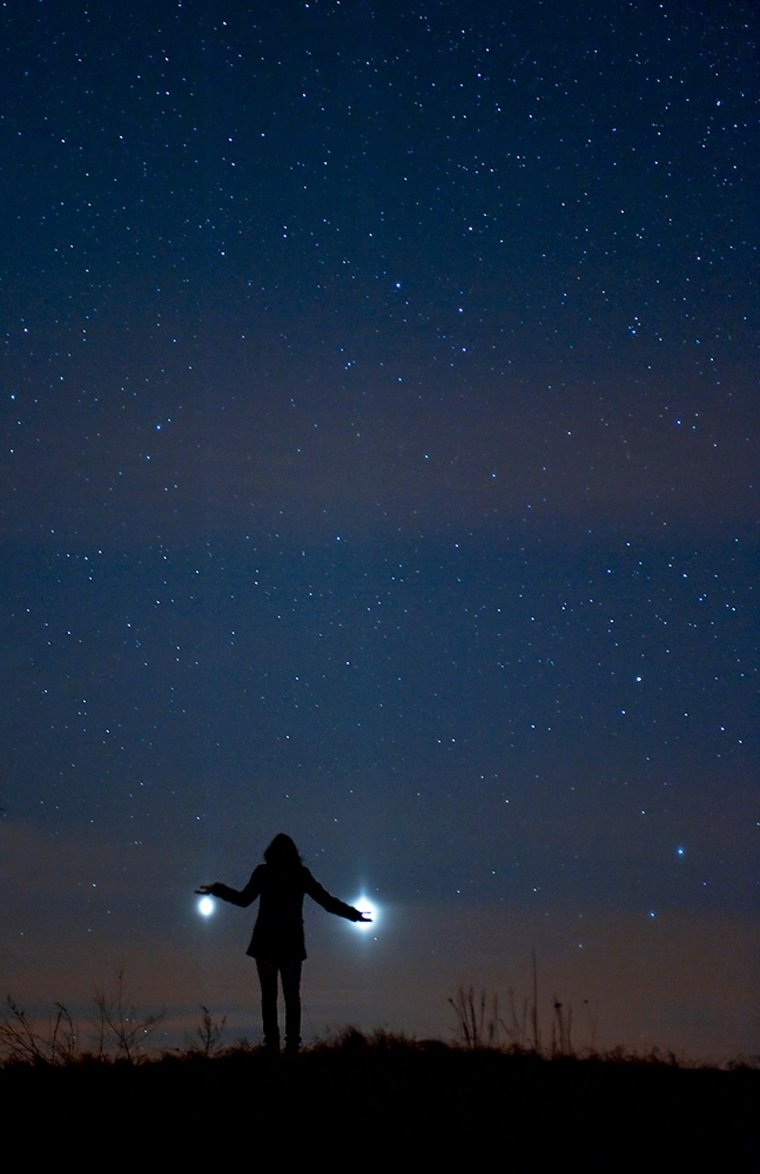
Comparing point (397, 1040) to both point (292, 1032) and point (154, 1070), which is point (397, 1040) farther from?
point (154, 1070)

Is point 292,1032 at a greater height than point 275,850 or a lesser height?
lesser

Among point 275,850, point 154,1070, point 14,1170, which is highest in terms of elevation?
point 275,850

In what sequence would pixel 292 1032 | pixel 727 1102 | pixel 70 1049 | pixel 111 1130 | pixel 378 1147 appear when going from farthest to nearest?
→ pixel 292 1032 → pixel 70 1049 → pixel 727 1102 → pixel 111 1130 → pixel 378 1147

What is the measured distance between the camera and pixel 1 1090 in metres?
8.97

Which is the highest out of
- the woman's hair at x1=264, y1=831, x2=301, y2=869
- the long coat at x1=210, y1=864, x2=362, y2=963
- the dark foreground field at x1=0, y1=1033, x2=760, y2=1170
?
the woman's hair at x1=264, y1=831, x2=301, y2=869

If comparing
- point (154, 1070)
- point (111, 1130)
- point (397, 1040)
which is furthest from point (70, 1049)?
point (397, 1040)

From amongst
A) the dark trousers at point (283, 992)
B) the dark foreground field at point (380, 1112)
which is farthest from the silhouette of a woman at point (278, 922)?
the dark foreground field at point (380, 1112)

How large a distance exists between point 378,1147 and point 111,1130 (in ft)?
5.16

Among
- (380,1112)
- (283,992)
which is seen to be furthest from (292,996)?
(380,1112)

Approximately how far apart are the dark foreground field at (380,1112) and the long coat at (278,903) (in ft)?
4.19

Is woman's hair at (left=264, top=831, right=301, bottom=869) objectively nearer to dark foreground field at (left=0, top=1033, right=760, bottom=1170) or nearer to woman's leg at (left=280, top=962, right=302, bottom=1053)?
woman's leg at (left=280, top=962, right=302, bottom=1053)

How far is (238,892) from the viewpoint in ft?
36.5

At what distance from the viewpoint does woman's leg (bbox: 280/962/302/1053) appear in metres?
10.8

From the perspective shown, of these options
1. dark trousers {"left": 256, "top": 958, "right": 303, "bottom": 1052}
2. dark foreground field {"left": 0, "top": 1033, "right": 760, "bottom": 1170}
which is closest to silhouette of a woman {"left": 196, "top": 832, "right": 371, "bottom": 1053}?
dark trousers {"left": 256, "top": 958, "right": 303, "bottom": 1052}
